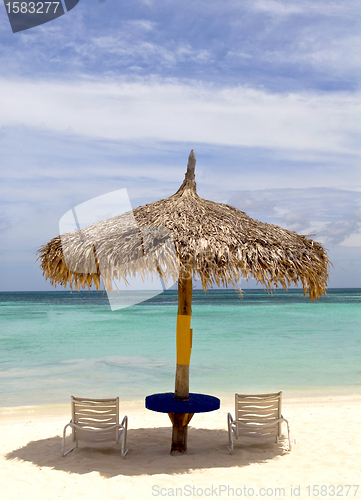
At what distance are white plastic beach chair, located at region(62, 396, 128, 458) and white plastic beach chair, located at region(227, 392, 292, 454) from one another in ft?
3.84

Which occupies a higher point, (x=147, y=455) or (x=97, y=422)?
(x=97, y=422)

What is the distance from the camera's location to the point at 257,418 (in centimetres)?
436

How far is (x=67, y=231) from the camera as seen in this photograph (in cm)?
445

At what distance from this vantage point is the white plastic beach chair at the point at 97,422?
166 inches

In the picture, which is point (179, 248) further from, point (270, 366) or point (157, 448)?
point (270, 366)

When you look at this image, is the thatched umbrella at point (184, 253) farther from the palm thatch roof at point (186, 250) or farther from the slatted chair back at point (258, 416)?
the slatted chair back at point (258, 416)

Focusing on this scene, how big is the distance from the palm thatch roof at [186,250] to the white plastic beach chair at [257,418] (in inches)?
47.5

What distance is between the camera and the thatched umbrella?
3.72 m

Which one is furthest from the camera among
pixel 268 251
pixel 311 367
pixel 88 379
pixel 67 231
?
pixel 311 367

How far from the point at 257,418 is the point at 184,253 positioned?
198cm

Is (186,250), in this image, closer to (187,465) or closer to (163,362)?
(187,465)

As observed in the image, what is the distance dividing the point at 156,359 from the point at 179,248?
353 inches

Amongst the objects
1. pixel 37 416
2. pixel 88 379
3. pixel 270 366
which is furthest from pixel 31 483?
pixel 270 366

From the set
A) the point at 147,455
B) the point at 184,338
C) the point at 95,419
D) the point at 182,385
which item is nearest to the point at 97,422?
the point at 95,419
